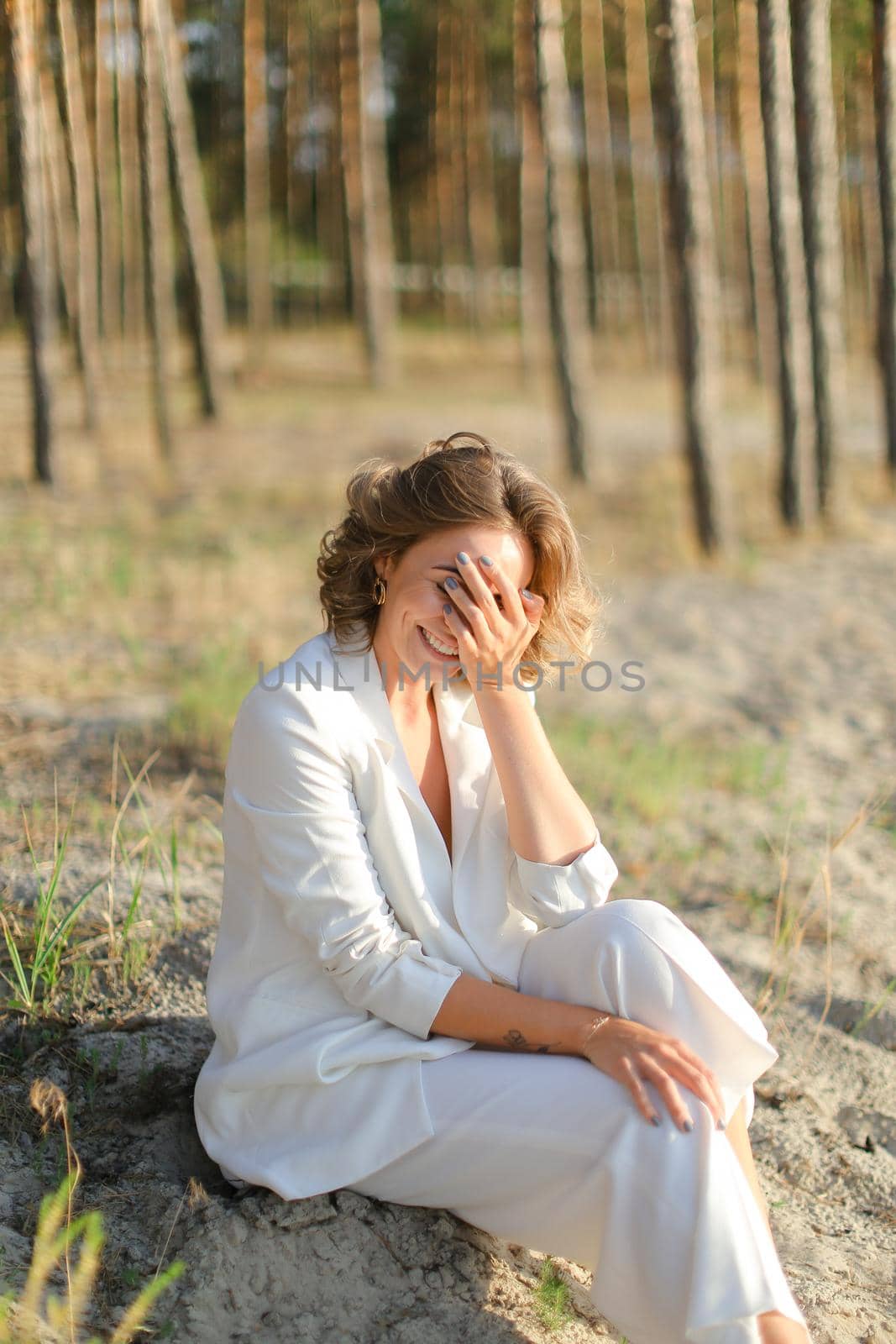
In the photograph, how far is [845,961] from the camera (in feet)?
12.3

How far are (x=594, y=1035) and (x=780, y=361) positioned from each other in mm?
7913

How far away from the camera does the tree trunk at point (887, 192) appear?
9742 mm

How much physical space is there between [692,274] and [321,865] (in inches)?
279

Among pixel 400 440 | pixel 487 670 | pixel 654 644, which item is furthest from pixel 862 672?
pixel 400 440

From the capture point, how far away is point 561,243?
9969 mm

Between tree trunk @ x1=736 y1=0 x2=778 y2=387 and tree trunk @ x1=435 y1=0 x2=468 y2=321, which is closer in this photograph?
tree trunk @ x1=736 y1=0 x2=778 y2=387

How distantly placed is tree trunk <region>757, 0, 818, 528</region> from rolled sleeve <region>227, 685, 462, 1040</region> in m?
7.75

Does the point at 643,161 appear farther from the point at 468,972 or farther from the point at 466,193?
the point at 468,972

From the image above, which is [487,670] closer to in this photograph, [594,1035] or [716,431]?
[594,1035]

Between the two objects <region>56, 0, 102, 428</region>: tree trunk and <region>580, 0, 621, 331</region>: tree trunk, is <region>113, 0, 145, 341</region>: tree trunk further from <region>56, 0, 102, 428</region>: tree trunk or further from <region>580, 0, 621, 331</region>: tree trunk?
<region>580, 0, 621, 331</region>: tree trunk

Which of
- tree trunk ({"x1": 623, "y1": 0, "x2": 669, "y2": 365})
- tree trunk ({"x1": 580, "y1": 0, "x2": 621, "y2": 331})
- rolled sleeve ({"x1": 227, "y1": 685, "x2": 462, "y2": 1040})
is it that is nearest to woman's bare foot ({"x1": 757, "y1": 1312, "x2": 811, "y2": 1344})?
rolled sleeve ({"x1": 227, "y1": 685, "x2": 462, "y2": 1040})

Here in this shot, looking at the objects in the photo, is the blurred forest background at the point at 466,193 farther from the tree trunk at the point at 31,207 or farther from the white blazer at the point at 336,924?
the white blazer at the point at 336,924

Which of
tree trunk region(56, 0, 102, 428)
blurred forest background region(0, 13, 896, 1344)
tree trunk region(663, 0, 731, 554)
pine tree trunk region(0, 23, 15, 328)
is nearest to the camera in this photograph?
blurred forest background region(0, 13, 896, 1344)

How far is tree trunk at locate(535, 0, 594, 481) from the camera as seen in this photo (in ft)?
30.7
